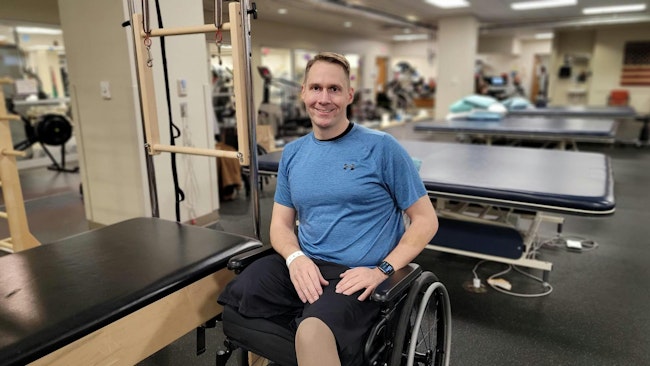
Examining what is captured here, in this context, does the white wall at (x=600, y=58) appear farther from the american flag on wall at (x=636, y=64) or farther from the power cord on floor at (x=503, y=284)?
the power cord on floor at (x=503, y=284)

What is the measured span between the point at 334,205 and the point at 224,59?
3.11ft

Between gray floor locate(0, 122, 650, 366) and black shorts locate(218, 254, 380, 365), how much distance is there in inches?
19.7

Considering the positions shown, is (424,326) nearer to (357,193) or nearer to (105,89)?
(357,193)

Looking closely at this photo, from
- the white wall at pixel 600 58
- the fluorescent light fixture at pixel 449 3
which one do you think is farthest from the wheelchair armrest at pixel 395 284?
the white wall at pixel 600 58

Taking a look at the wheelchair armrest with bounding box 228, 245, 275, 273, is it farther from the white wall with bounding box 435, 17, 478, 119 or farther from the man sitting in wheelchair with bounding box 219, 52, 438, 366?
the white wall with bounding box 435, 17, 478, 119

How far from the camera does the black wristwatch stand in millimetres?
1265

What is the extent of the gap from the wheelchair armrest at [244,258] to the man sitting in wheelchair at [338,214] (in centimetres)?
2

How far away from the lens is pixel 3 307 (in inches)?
45.0

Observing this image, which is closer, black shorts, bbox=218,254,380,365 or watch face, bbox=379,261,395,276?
black shorts, bbox=218,254,380,365

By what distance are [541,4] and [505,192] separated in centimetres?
707

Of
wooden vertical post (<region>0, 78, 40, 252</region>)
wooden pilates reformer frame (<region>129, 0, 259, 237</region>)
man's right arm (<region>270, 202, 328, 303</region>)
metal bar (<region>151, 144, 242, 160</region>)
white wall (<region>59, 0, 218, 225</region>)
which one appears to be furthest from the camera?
white wall (<region>59, 0, 218, 225</region>)

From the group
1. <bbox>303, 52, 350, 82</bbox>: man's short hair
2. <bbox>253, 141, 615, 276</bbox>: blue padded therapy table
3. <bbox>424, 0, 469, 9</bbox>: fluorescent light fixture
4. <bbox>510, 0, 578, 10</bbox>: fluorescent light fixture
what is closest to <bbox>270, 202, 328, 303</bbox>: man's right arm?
<bbox>303, 52, 350, 82</bbox>: man's short hair

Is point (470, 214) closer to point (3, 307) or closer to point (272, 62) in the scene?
point (3, 307)

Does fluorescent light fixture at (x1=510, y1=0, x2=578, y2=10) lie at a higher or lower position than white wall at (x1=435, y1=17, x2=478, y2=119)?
higher
